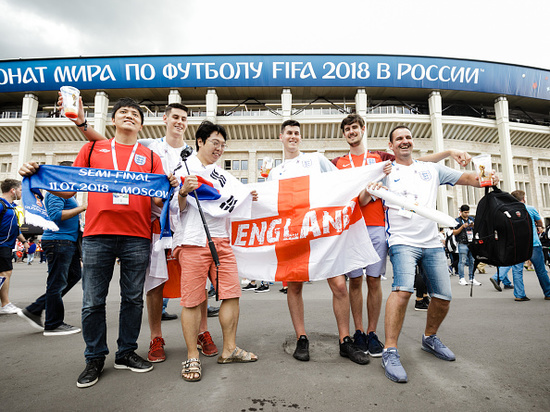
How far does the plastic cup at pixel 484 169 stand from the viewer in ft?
9.52

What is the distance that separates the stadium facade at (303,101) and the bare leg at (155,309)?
2487 cm

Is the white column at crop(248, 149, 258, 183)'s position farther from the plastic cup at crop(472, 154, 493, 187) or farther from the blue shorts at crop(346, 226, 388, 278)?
the plastic cup at crop(472, 154, 493, 187)

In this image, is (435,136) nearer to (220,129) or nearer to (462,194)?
(462,194)

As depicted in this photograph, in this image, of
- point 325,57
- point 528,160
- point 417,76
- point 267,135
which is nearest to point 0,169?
point 267,135

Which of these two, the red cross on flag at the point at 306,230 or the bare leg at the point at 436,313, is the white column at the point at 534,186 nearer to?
the bare leg at the point at 436,313

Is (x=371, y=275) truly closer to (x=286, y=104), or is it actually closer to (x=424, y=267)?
(x=424, y=267)

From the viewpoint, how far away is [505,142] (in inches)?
1072

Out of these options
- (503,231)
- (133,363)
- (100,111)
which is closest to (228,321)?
(133,363)

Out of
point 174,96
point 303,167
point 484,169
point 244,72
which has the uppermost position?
point 244,72

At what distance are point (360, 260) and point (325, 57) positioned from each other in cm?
2617

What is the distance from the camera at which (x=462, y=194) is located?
27906mm

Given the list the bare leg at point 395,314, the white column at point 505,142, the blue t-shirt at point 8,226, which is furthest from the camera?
the white column at point 505,142

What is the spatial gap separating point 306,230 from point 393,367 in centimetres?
143

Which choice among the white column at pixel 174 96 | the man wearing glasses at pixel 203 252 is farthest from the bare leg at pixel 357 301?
the white column at pixel 174 96
